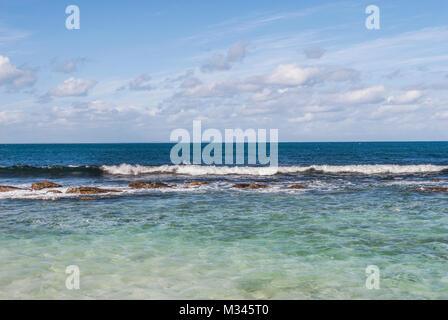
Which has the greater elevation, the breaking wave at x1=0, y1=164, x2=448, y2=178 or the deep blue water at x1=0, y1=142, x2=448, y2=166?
the deep blue water at x1=0, y1=142, x2=448, y2=166

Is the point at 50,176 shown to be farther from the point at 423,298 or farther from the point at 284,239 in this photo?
the point at 423,298

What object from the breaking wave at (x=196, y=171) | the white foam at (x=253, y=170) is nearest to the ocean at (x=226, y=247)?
the breaking wave at (x=196, y=171)

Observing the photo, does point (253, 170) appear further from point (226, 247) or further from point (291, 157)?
point (291, 157)

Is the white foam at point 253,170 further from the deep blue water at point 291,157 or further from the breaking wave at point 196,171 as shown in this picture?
the deep blue water at point 291,157

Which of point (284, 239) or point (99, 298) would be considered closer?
point (99, 298)

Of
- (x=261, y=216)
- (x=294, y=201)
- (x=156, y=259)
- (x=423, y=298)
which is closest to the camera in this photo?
(x=423, y=298)

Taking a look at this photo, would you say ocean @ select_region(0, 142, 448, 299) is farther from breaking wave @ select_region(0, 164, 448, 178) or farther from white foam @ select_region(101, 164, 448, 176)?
white foam @ select_region(101, 164, 448, 176)

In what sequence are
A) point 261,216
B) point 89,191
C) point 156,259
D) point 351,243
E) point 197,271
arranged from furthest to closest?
1. point 89,191
2. point 261,216
3. point 351,243
4. point 156,259
5. point 197,271

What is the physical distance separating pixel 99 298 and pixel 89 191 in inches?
720

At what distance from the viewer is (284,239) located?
12703 mm

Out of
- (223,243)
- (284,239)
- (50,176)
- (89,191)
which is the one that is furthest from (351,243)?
(50,176)

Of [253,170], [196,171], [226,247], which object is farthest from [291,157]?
[226,247]

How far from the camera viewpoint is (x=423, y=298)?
802cm

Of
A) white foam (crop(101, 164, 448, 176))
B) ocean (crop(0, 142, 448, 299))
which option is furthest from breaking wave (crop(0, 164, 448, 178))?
ocean (crop(0, 142, 448, 299))
